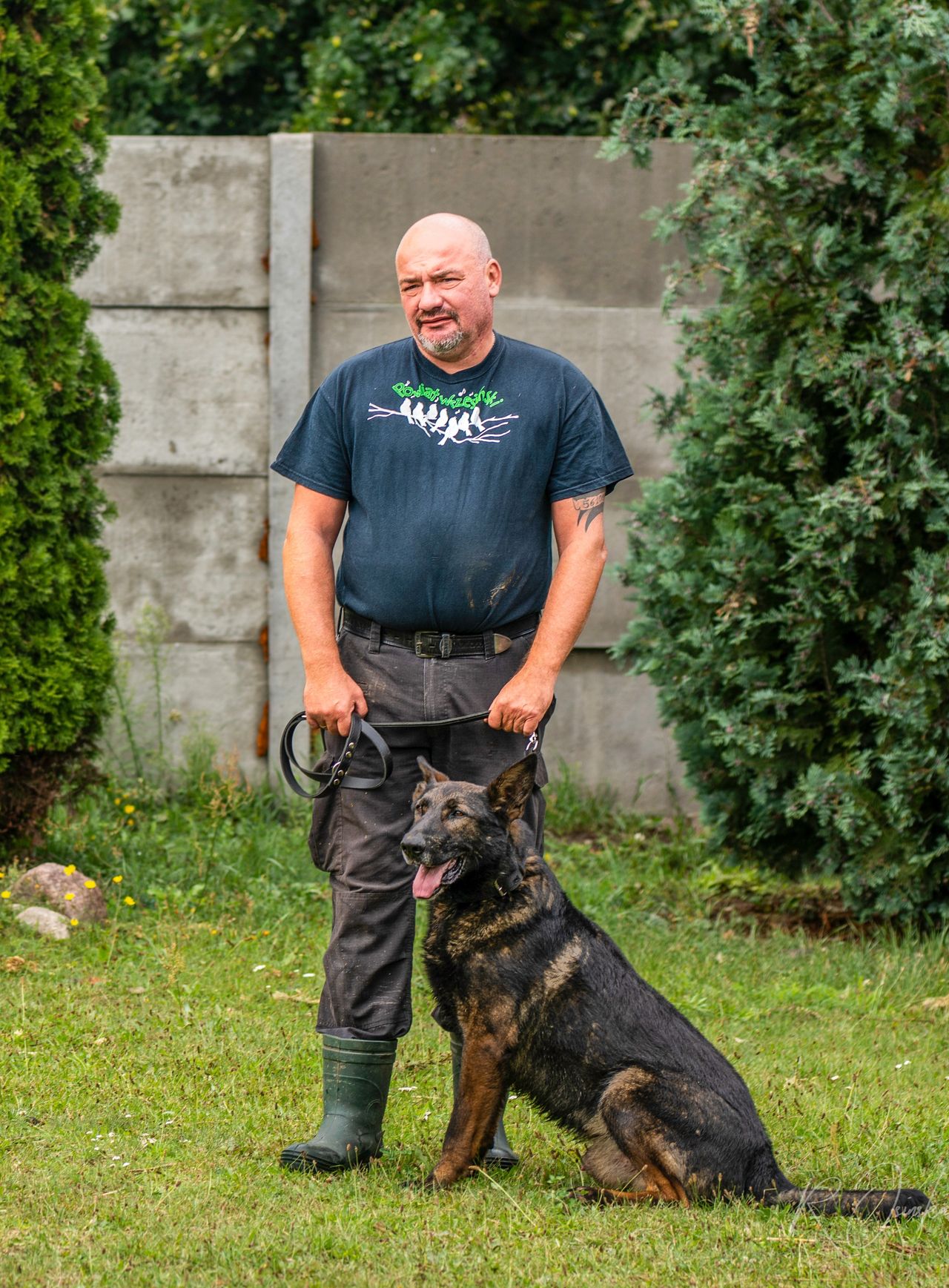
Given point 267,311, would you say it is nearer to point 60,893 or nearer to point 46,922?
point 60,893

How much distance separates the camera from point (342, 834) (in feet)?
12.6

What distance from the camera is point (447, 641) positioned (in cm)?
376

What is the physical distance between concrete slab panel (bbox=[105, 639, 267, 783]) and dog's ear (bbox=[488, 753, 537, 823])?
3.97 m

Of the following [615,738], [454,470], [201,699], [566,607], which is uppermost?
[454,470]

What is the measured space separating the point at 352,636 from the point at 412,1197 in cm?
140

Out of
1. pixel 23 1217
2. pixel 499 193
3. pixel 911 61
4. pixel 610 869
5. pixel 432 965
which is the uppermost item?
pixel 911 61

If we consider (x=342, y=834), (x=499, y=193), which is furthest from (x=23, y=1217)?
(x=499, y=193)

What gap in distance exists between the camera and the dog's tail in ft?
10.7

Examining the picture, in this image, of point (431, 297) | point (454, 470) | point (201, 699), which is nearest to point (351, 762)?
point (454, 470)

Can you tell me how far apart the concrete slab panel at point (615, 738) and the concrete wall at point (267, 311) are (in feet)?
0.92

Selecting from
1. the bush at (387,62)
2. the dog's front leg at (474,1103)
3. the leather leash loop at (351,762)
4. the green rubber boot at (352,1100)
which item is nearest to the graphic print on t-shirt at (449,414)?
the leather leash loop at (351,762)

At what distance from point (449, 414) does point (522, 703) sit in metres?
0.77

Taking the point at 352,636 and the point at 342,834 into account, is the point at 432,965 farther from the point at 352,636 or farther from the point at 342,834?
the point at 352,636

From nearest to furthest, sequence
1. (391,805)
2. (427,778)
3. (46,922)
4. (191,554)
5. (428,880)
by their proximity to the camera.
Answer: (428,880) → (427,778) → (391,805) → (46,922) → (191,554)
